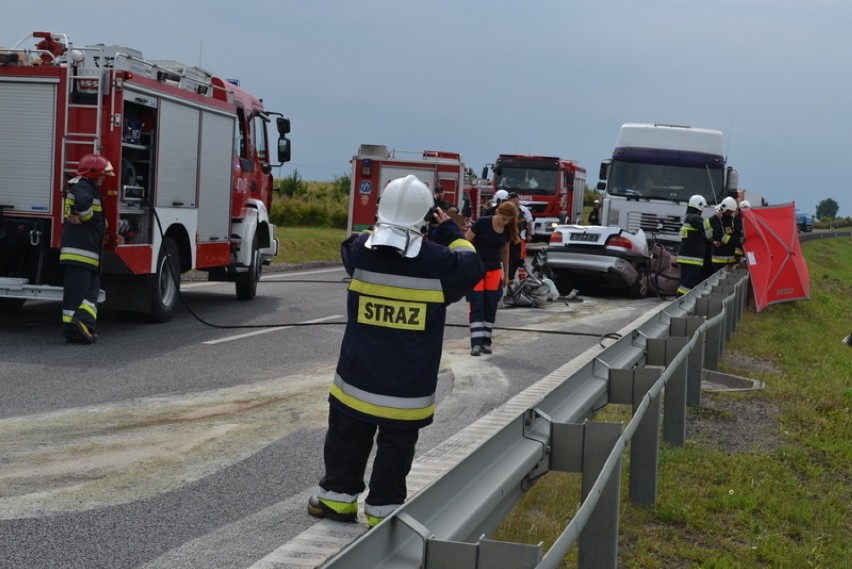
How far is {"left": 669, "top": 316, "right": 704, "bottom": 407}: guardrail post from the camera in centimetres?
875

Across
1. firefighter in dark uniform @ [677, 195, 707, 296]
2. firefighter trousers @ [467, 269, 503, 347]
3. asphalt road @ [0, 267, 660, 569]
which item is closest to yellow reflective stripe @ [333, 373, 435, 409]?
asphalt road @ [0, 267, 660, 569]

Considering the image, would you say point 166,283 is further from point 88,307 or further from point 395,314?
point 395,314

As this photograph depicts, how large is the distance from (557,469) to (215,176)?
1205 cm

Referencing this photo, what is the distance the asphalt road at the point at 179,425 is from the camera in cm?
558

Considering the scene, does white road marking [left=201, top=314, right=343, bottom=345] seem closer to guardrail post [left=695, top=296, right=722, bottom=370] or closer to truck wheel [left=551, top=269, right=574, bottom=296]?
guardrail post [left=695, top=296, right=722, bottom=370]

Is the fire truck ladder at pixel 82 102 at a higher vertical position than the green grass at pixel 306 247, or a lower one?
higher

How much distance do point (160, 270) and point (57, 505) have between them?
8.38 metres

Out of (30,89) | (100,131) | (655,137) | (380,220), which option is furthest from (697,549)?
(655,137)

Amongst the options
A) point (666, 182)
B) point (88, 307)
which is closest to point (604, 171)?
point (666, 182)

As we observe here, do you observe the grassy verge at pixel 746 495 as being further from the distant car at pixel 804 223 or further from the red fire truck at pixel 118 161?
the distant car at pixel 804 223

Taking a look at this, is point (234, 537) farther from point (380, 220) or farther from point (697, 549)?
point (697, 549)

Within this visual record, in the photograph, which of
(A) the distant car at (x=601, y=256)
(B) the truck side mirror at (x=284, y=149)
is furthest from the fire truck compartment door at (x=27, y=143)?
(A) the distant car at (x=601, y=256)

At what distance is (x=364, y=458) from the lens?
5789mm

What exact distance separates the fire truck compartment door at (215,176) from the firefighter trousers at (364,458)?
33.5ft
